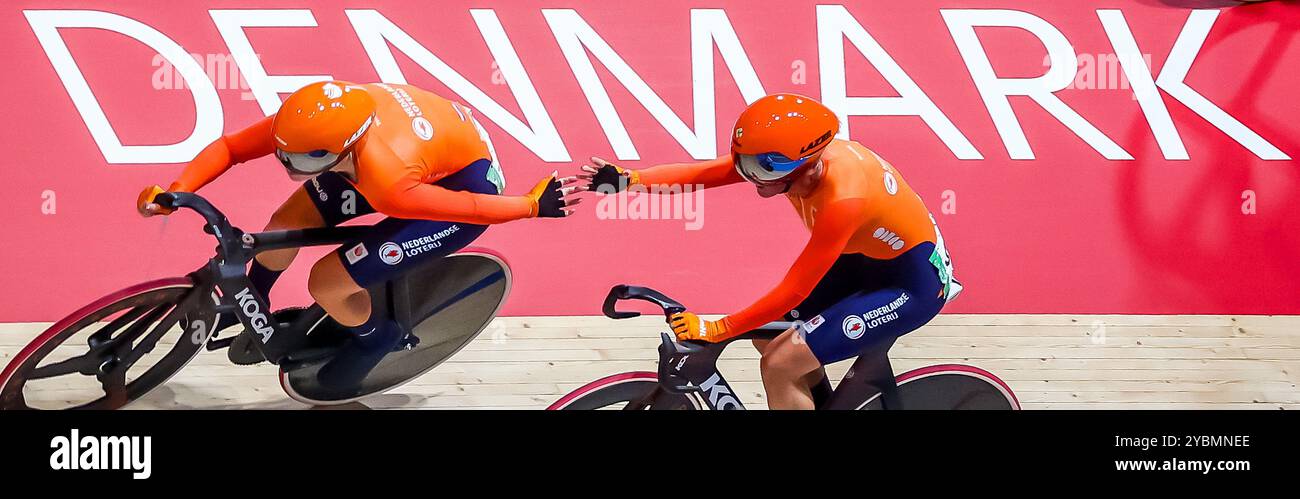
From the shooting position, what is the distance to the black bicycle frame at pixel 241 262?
10.7 ft

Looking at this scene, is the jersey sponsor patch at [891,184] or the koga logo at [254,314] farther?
the koga logo at [254,314]

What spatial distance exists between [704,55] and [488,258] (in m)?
0.97

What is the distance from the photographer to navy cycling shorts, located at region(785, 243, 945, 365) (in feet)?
10.5

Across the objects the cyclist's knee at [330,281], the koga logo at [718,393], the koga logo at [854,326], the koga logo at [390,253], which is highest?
the koga logo at [390,253]

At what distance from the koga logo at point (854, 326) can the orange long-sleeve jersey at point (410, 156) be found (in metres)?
1.01

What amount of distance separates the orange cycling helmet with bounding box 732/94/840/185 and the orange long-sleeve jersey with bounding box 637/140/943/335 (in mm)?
80

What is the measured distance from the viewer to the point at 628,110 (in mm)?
3619

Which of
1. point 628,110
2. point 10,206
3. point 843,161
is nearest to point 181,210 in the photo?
point 10,206

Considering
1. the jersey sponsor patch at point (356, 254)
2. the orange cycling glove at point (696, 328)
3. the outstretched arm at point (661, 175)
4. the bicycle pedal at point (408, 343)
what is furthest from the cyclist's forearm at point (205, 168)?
the orange cycling glove at point (696, 328)

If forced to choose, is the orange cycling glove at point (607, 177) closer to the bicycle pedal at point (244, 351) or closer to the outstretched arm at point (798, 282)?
the outstretched arm at point (798, 282)

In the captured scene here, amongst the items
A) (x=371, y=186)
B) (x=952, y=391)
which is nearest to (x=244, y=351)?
(x=371, y=186)
